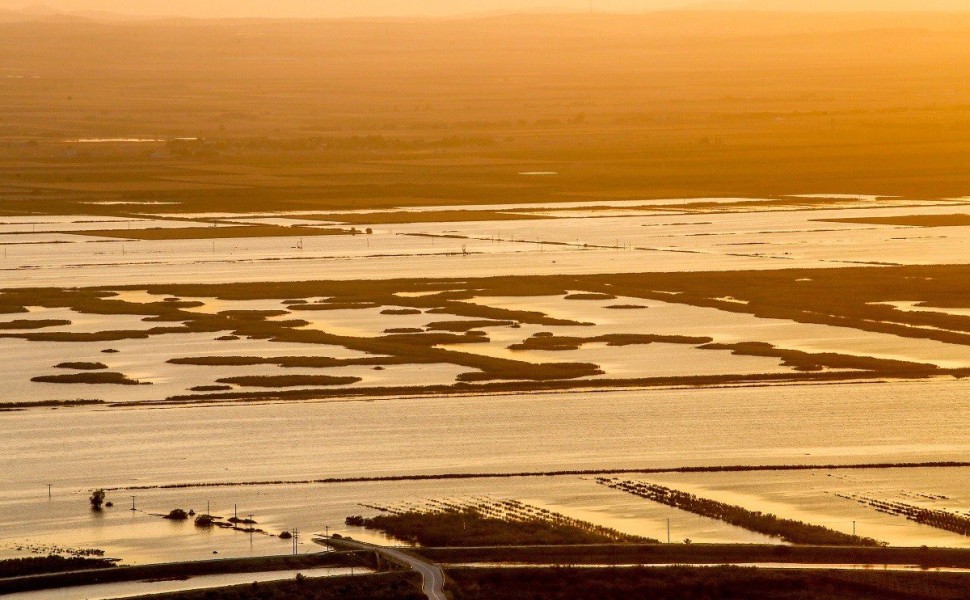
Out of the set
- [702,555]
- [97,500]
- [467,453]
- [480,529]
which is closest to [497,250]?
[467,453]

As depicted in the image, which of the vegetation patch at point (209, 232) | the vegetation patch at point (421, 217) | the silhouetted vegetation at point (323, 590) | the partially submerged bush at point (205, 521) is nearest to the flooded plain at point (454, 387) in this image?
the partially submerged bush at point (205, 521)

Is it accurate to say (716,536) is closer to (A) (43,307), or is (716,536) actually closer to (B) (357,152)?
(A) (43,307)

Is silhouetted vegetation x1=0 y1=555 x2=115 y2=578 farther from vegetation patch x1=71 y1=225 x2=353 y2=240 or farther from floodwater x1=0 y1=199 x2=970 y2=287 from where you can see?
vegetation patch x1=71 y1=225 x2=353 y2=240

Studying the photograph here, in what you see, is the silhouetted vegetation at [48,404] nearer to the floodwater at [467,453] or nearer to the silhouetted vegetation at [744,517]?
the floodwater at [467,453]

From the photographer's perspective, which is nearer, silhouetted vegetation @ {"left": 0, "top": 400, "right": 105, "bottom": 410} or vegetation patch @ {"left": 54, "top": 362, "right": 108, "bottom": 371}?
silhouetted vegetation @ {"left": 0, "top": 400, "right": 105, "bottom": 410}

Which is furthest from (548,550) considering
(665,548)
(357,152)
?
(357,152)

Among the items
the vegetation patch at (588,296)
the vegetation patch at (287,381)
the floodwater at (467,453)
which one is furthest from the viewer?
the vegetation patch at (588,296)

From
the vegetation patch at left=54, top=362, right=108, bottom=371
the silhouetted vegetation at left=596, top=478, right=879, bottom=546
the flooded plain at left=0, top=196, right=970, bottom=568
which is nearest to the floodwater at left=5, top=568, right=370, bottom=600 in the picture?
the flooded plain at left=0, top=196, right=970, bottom=568

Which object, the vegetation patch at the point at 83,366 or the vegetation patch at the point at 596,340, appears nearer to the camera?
the vegetation patch at the point at 83,366
